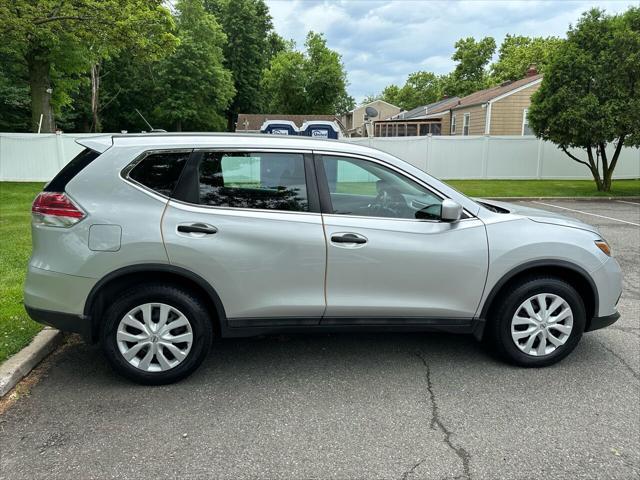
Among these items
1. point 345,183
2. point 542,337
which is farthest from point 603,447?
point 345,183

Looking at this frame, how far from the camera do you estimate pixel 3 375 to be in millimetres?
3311

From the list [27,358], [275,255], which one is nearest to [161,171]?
[275,255]

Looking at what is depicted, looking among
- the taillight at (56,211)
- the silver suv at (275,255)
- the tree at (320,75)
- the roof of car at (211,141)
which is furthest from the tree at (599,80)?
the tree at (320,75)

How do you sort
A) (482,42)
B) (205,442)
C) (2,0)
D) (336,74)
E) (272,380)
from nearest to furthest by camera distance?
(205,442)
(272,380)
(2,0)
(336,74)
(482,42)

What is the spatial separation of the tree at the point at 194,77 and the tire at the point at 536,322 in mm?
34529

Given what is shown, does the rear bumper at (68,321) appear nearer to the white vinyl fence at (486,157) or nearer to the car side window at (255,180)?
the car side window at (255,180)

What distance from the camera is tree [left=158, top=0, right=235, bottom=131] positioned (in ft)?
114

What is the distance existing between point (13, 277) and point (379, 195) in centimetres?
442

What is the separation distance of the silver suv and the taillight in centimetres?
1

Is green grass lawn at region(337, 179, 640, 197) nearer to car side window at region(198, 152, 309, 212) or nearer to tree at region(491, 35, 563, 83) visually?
car side window at region(198, 152, 309, 212)

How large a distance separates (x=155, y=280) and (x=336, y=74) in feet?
146

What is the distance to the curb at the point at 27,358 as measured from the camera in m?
3.30

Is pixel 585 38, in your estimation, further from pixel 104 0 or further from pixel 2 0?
pixel 2 0

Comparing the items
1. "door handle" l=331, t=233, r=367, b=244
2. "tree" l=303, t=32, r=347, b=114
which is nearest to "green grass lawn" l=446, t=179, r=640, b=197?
"door handle" l=331, t=233, r=367, b=244
